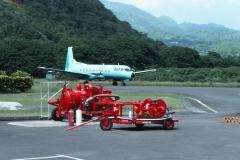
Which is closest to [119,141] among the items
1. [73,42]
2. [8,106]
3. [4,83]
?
[8,106]

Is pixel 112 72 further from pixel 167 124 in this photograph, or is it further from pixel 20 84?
pixel 167 124

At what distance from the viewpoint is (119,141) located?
46.9 feet

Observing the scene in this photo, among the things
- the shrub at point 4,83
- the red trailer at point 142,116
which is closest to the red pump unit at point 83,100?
the red trailer at point 142,116

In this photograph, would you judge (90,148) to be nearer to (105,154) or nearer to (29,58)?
(105,154)

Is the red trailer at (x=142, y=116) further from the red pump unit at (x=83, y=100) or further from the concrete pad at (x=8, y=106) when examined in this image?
the concrete pad at (x=8, y=106)

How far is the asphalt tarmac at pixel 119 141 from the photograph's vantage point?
465 inches

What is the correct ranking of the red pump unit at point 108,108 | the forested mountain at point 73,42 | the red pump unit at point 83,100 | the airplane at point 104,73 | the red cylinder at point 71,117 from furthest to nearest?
1. the forested mountain at point 73,42
2. the airplane at point 104,73
3. the red pump unit at point 83,100
4. the red cylinder at point 71,117
5. the red pump unit at point 108,108

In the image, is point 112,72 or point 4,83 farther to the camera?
point 112,72

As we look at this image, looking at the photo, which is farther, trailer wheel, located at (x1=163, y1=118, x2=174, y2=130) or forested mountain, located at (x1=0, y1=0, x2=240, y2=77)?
forested mountain, located at (x1=0, y1=0, x2=240, y2=77)

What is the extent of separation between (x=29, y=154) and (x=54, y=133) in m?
4.27

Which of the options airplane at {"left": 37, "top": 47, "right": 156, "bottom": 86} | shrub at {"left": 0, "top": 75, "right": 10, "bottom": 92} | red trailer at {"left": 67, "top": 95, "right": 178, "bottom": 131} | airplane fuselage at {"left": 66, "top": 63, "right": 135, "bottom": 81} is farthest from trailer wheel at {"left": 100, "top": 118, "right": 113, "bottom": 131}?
airplane fuselage at {"left": 66, "top": 63, "right": 135, "bottom": 81}

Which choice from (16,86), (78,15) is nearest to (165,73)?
(16,86)

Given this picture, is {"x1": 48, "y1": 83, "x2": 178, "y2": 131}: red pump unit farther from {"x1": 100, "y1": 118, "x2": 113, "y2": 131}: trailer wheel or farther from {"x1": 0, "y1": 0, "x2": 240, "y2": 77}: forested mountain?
{"x1": 0, "y1": 0, "x2": 240, "y2": 77}: forested mountain

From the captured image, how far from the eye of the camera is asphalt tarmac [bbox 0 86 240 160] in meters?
11.8
